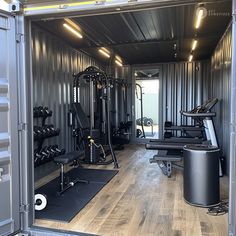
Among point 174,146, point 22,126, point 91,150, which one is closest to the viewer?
point 22,126

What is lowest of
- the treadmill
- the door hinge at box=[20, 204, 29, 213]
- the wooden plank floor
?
the wooden plank floor

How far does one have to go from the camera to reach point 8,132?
8.14 ft

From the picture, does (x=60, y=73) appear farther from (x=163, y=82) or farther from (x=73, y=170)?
(x=163, y=82)

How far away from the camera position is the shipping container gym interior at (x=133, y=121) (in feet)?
9.79

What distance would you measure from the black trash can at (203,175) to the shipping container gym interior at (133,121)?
0.01 metres

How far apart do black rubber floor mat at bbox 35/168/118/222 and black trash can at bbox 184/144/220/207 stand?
1.41m

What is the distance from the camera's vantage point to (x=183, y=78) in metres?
8.06

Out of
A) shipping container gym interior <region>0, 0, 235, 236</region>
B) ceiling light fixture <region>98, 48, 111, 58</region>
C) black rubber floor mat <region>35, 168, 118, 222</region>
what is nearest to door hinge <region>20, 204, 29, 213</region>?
shipping container gym interior <region>0, 0, 235, 236</region>

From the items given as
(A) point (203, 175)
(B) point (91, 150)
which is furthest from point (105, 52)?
(A) point (203, 175)

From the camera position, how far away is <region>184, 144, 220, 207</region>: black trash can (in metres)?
3.16

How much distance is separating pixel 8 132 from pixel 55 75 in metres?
2.84

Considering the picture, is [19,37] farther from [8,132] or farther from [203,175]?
[203,175]

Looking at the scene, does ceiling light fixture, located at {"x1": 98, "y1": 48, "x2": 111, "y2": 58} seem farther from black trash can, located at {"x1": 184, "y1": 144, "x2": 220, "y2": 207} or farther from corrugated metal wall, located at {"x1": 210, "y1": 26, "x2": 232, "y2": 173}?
black trash can, located at {"x1": 184, "y1": 144, "x2": 220, "y2": 207}

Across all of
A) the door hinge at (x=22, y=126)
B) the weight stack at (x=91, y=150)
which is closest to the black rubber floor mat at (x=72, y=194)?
the weight stack at (x=91, y=150)
